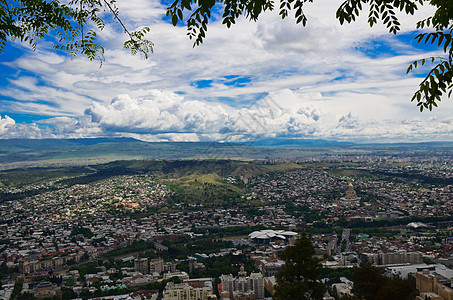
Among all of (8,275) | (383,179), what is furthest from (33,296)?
(383,179)

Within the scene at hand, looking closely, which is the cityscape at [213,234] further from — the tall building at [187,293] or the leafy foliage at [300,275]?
the leafy foliage at [300,275]

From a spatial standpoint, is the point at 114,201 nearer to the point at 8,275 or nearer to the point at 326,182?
the point at 8,275

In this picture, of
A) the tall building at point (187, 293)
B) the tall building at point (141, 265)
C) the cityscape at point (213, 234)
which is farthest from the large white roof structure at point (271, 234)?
the tall building at point (187, 293)

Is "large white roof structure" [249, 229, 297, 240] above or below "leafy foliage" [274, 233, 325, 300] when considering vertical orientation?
below

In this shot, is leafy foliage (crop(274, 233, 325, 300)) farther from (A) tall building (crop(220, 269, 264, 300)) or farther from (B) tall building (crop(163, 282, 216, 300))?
(A) tall building (crop(220, 269, 264, 300))

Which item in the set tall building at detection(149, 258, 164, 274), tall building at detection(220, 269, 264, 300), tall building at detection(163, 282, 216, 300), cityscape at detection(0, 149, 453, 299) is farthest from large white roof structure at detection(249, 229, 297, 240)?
tall building at detection(163, 282, 216, 300)

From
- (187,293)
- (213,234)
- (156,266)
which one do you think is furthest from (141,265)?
(213,234)

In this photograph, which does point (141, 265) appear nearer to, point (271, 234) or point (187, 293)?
point (187, 293)
